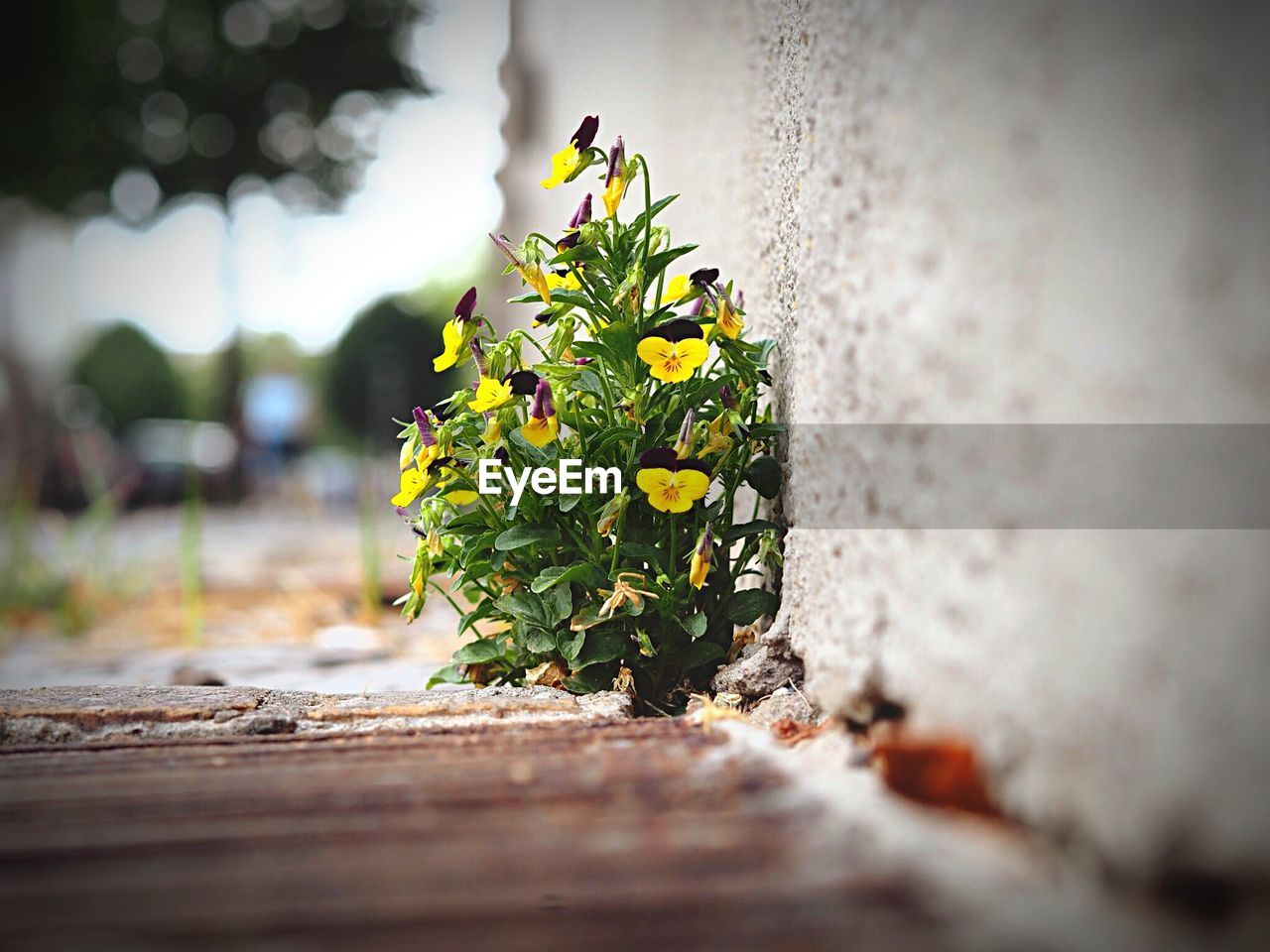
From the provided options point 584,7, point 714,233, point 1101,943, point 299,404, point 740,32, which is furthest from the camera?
point 299,404

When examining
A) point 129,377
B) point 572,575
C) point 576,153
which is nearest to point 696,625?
point 572,575

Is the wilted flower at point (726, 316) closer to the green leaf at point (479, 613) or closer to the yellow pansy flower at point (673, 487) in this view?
the yellow pansy flower at point (673, 487)

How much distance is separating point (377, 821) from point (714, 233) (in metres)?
1.48

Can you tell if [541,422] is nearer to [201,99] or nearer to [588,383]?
[588,383]

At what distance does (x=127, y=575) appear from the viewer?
13.2ft

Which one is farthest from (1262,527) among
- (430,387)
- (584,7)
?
(430,387)

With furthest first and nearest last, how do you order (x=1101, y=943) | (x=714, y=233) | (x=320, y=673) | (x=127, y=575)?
(x=127, y=575)
(x=320, y=673)
(x=714, y=233)
(x=1101, y=943)

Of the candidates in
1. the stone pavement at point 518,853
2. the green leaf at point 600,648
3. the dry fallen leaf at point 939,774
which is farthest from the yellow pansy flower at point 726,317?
the dry fallen leaf at point 939,774

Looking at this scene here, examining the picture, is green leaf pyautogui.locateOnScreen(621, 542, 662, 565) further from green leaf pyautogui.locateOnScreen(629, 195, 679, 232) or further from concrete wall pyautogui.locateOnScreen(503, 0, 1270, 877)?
green leaf pyautogui.locateOnScreen(629, 195, 679, 232)

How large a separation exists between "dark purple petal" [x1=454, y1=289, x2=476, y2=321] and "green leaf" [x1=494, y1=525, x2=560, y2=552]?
1.00 ft

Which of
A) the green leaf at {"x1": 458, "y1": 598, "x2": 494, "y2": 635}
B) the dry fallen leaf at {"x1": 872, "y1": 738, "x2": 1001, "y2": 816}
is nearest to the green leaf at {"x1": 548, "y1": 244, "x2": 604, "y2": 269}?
the green leaf at {"x1": 458, "y1": 598, "x2": 494, "y2": 635}

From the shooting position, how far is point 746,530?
1426 mm

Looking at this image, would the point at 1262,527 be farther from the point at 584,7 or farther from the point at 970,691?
the point at 584,7

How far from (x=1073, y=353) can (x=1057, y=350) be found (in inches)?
0.6
